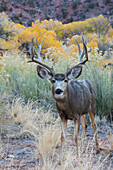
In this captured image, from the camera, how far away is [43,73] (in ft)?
11.8

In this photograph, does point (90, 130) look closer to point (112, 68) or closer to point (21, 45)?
point (112, 68)

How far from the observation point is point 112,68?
6.27m

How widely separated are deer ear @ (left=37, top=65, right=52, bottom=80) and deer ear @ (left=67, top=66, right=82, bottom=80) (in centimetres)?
31

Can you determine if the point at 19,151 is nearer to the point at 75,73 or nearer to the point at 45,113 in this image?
the point at 75,73

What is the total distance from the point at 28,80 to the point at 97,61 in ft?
7.71

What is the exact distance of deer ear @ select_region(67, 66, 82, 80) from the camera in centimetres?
358

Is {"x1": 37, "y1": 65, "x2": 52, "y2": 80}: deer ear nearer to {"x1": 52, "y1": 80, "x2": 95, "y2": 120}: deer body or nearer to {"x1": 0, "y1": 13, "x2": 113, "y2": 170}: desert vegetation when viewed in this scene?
{"x1": 52, "y1": 80, "x2": 95, "y2": 120}: deer body

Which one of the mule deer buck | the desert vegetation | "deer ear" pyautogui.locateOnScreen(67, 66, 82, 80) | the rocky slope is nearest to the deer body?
the mule deer buck

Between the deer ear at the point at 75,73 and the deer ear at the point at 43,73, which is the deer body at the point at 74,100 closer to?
the deer ear at the point at 75,73

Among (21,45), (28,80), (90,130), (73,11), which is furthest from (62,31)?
(90,130)

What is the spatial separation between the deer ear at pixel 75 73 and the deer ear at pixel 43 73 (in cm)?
31

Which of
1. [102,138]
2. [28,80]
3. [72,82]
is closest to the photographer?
[72,82]

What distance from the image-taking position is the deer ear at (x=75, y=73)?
11.7ft

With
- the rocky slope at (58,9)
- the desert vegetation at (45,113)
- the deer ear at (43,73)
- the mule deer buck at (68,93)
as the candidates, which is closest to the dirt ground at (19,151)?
the desert vegetation at (45,113)
